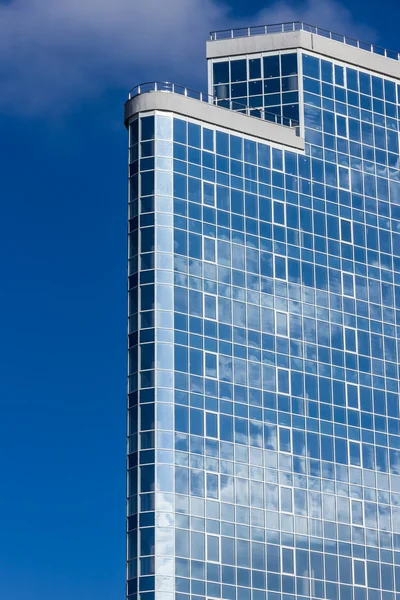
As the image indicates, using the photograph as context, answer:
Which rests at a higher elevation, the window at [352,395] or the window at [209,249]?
the window at [209,249]

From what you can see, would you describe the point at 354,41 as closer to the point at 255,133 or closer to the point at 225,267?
the point at 255,133

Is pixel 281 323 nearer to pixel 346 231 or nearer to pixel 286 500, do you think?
pixel 346 231

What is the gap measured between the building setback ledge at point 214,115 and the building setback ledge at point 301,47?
24.9 feet

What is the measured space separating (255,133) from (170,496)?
2797cm

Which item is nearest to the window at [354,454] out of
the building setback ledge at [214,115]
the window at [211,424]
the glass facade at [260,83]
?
the window at [211,424]

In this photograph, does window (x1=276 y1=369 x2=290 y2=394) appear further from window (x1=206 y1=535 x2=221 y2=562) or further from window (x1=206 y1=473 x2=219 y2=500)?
window (x1=206 y1=535 x2=221 y2=562)

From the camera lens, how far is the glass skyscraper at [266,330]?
98312 mm

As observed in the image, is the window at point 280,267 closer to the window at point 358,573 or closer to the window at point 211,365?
the window at point 211,365

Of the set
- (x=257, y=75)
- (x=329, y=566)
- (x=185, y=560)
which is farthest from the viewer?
(x=257, y=75)

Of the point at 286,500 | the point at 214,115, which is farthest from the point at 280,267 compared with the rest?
the point at 286,500

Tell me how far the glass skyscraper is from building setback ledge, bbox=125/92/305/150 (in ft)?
0.40

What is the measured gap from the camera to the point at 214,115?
107 meters

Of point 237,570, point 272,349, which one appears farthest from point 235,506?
point 272,349

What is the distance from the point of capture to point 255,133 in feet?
359
